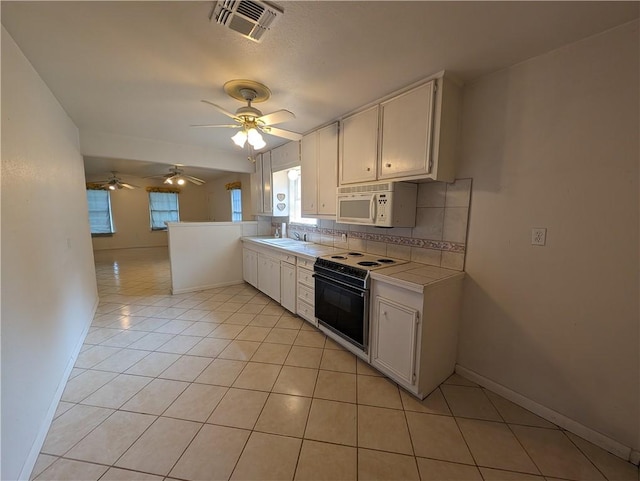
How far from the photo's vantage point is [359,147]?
8.03 feet

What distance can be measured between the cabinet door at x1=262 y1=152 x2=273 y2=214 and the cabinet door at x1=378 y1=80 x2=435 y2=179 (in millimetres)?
2286

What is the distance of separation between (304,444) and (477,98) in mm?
2682

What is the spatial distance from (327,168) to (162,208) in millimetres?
7566

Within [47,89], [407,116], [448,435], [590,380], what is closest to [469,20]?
[407,116]

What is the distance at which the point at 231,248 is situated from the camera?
14.6ft

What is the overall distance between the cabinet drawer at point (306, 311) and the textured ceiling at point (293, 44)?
2146 millimetres

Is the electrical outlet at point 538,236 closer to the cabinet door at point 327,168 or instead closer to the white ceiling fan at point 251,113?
the cabinet door at point 327,168

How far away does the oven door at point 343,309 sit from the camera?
83.3 inches

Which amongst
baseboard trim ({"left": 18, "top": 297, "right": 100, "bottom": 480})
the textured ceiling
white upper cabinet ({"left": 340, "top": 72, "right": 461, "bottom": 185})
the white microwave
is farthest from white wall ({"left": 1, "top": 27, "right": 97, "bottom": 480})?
white upper cabinet ({"left": 340, "top": 72, "right": 461, "bottom": 185})

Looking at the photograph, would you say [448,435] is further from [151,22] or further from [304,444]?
[151,22]

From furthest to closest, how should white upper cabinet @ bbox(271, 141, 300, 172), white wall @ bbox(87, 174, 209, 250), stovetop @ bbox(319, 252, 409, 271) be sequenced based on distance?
white wall @ bbox(87, 174, 209, 250) → white upper cabinet @ bbox(271, 141, 300, 172) → stovetop @ bbox(319, 252, 409, 271)

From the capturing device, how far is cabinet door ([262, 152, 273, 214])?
4062mm

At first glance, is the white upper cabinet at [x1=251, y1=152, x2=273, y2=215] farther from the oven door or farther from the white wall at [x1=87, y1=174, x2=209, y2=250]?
the white wall at [x1=87, y1=174, x2=209, y2=250]

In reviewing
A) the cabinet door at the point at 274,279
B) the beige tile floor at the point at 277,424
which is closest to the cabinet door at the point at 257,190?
the cabinet door at the point at 274,279
